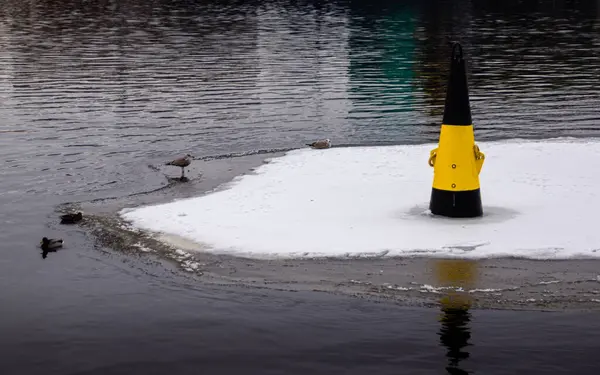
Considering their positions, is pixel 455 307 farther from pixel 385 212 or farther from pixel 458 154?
pixel 385 212

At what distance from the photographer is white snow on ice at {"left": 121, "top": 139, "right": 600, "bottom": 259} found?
1084cm

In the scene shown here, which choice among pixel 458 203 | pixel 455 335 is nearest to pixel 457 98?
pixel 458 203

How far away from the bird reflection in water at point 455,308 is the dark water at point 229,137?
0.04 meters

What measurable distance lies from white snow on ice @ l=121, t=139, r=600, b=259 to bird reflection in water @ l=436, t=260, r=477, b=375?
0.45 meters

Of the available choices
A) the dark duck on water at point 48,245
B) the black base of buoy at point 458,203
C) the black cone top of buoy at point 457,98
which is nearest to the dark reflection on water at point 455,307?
the black base of buoy at point 458,203

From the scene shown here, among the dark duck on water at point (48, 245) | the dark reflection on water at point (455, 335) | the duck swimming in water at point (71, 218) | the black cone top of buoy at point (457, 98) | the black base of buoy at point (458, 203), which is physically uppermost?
the black cone top of buoy at point (457, 98)

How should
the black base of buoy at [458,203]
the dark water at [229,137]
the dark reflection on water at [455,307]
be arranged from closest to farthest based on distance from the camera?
the dark reflection on water at [455,307] → the dark water at [229,137] → the black base of buoy at [458,203]

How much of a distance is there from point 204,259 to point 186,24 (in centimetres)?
5514

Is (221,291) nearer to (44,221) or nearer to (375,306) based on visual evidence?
(375,306)

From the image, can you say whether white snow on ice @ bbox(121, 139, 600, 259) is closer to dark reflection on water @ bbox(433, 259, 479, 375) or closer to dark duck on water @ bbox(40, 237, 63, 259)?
dark reflection on water @ bbox(433, 259, 479, 375)

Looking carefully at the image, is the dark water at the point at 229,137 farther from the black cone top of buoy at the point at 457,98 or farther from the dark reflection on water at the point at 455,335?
the black cone top of buoy at the point at 457,98

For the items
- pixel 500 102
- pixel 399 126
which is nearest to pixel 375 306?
pixel 399 126

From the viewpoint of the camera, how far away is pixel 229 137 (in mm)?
20812

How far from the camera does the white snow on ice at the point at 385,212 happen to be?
1084 centimetres
